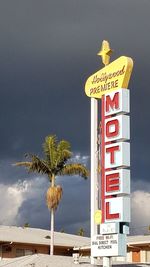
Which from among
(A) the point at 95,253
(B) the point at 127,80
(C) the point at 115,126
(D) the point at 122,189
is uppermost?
(B) the point at 127,80

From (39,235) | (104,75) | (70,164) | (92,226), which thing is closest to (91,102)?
(104,75)

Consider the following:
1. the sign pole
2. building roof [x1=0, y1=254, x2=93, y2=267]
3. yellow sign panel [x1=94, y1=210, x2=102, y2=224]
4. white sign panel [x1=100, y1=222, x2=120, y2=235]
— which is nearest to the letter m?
the sign pole

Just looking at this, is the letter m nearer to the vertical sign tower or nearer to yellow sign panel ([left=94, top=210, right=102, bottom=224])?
the vertical sign tower

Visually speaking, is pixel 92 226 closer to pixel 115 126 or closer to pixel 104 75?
pixel 115 126

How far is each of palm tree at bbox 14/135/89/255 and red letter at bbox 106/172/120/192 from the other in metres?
23.5

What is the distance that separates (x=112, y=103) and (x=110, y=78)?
1556 mm

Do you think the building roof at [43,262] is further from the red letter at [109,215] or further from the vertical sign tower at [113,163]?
the red letter at [109,215]

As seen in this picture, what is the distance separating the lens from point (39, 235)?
66562 mm

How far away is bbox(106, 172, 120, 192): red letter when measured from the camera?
101 feet

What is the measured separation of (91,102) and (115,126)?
11.3ft

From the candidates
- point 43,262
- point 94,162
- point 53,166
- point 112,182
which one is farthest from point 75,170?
point 112,182

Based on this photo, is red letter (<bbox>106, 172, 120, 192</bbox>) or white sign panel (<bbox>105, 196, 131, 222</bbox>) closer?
white sign panel (<bbox>105, 196, 131, 222</bbox>)

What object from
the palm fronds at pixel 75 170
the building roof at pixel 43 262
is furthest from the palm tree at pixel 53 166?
the building roof at pixel 43 262

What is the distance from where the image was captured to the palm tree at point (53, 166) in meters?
55.5
